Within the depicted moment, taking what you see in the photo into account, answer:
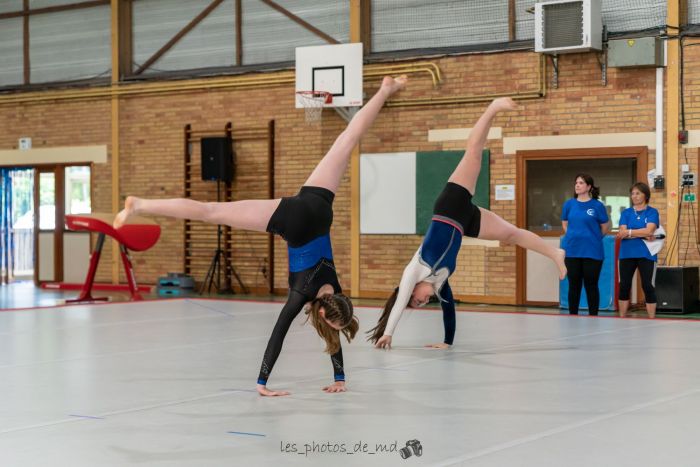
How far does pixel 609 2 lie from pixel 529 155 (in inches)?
84.6

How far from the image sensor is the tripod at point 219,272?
48.6 ft

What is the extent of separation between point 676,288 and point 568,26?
3.44 metres

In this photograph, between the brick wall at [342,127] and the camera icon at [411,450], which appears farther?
the brick wall at [342,127]

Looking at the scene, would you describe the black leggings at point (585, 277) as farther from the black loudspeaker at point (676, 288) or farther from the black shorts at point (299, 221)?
the black shorts at point (299, 221)

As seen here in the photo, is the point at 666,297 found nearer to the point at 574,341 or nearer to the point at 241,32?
the point at 574,341

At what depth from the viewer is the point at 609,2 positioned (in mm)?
12250

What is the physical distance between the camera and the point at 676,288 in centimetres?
1119

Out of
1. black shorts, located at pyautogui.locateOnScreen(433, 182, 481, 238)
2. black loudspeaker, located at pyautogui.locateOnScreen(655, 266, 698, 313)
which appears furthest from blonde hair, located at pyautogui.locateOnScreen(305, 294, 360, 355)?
black loudspeaker, located at pyautogui.locateOnScreen(655, 266, 698, 313)

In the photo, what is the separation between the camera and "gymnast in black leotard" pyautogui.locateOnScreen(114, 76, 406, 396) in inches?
214

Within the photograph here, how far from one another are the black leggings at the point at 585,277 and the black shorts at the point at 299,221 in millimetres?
4648

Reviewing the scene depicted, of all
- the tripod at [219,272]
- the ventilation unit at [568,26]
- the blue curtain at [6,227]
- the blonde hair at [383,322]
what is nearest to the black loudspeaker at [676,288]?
the ventilation unit at [568,26]

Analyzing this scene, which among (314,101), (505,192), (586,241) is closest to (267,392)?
(586,241)

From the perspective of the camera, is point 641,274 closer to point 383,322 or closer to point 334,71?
point 383,322

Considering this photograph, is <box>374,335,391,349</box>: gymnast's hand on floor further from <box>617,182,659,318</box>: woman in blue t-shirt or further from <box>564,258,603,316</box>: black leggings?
<box>617,182,659,318</box>: woman in blue t-shirt
